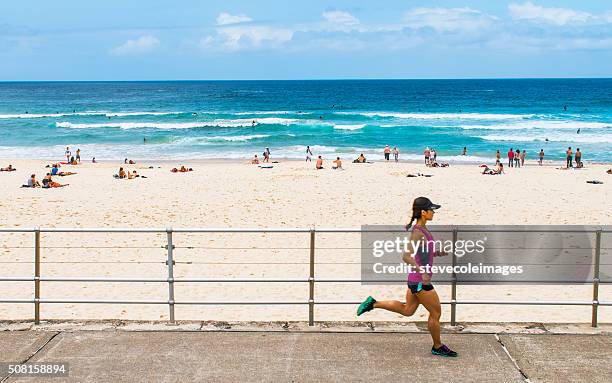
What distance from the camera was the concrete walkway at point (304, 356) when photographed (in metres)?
5.40

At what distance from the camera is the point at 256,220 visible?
18.0m

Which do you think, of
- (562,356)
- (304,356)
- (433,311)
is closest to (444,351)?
(433,311)

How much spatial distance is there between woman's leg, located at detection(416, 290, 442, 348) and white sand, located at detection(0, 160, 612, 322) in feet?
4.81

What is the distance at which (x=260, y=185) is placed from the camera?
25062 millimetres

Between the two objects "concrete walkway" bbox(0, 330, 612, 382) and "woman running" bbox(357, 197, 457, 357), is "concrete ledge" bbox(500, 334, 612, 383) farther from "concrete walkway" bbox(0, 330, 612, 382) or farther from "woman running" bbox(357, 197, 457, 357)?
"woman running" bbox(357, 197, 457, 357)

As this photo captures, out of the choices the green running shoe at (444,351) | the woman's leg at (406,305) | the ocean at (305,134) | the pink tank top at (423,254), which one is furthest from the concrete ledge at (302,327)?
the ocean at (305,134)

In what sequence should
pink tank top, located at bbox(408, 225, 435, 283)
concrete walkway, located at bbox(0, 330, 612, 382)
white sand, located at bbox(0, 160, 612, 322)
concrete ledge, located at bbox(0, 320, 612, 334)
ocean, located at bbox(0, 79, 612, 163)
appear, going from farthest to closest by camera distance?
1. ocean, located at bbox(0, 79, 612, 163)
2. white sand, located at bbox(0, 160, 612, 322)
3. concrete ledge, located at bbox(0, 320, 612, 334)
4. pink tank top, located at bbox(408, 225, 435, 283)
5. concrete walkway, located at bbox(0, 330, 612, 382)

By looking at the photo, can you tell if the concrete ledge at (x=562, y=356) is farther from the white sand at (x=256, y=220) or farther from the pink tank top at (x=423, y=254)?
the white sand at (x=256, y=220)

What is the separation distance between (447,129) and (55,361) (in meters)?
55.5

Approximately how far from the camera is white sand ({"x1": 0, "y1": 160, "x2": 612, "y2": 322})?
33.5 feet

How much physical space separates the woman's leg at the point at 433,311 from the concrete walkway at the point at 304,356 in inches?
6.8

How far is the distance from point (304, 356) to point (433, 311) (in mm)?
1187

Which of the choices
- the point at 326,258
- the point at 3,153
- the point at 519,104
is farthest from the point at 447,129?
the point at 326,258

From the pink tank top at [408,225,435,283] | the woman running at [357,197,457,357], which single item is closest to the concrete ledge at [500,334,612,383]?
the woman running at [357,197,457,357]
